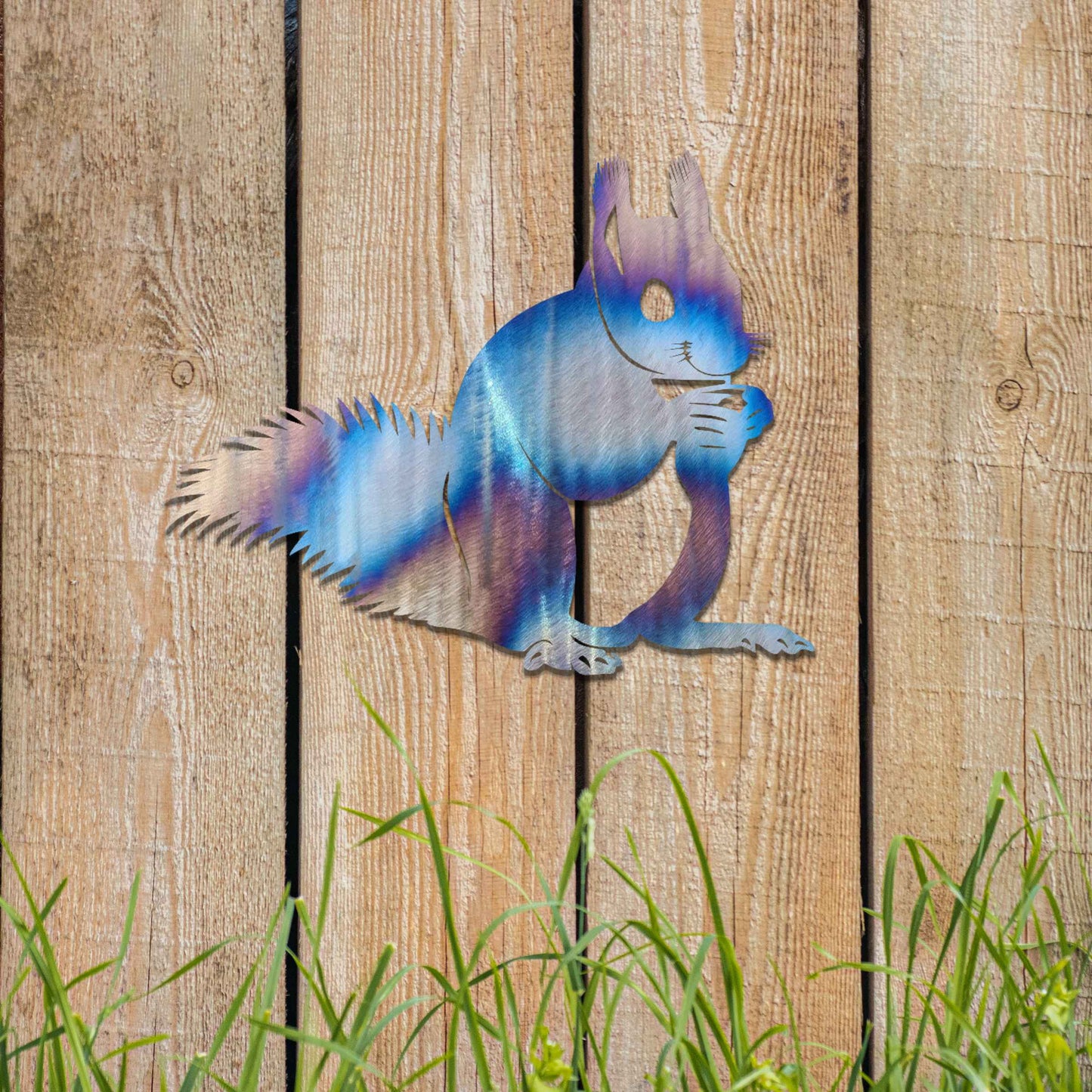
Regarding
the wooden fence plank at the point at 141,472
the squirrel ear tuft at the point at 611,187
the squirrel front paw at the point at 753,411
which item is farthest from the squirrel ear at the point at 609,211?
the wooden fence plank at the point at 141,472

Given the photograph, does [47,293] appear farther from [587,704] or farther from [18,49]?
[587,704]

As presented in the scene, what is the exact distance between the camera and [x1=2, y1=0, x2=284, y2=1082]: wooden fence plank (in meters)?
1.05

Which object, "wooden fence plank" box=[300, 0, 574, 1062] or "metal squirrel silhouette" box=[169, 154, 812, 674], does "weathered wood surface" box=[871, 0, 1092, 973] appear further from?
"wooden fence plank" box=[300, 0, 574, 1062]

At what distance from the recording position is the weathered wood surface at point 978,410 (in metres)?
1.13

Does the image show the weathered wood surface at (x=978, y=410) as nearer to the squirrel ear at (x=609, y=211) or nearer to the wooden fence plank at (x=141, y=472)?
the squirrel ear at (x=609, y=211)

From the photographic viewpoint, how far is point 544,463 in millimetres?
1085

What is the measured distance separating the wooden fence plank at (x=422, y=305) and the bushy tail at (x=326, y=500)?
0.13 feet

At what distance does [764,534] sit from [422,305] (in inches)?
15.9

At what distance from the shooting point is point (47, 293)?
1.08 m

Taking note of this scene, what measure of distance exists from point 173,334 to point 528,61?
440 millimetres

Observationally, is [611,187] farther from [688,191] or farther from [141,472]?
[141,472]

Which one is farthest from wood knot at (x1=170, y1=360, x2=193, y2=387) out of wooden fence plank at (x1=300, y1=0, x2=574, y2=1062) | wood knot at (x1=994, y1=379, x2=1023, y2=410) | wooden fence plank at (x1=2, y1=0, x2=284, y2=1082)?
wood knot at (x1=994, y1=379, x2=1023, y2=410)

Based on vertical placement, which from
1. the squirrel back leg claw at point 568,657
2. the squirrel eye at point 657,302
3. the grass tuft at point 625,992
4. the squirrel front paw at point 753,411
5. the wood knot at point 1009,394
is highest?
the squirrel eye at point 657,302

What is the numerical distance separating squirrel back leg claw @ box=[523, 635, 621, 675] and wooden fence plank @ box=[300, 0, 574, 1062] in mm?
16
